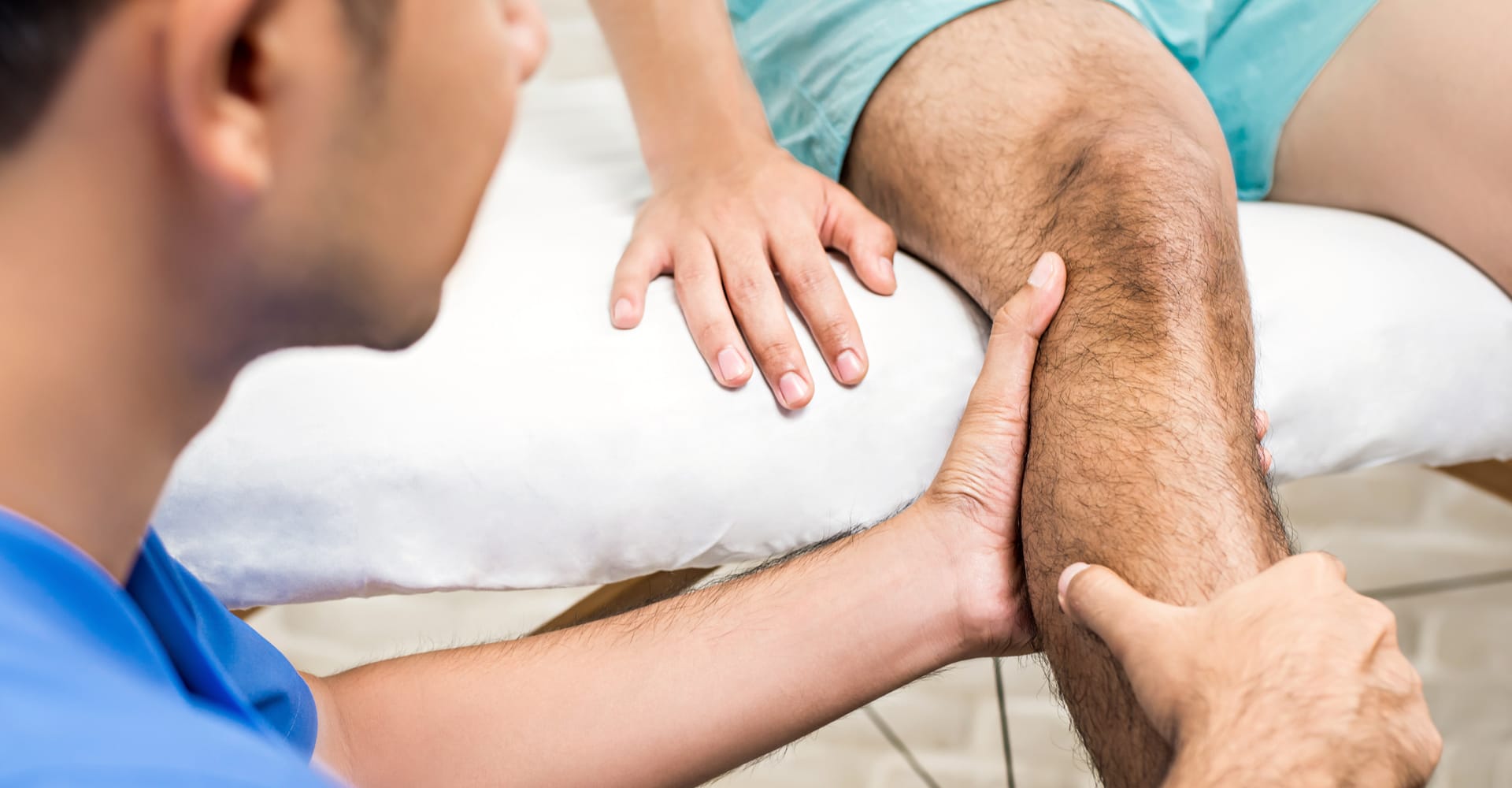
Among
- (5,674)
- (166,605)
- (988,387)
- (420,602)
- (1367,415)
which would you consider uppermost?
(5,674)

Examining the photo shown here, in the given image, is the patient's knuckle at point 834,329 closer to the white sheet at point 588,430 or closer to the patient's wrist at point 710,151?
the white sheet at point 588,430

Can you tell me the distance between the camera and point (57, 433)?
0.35 meters

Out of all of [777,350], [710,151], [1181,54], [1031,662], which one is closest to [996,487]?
[777,350]

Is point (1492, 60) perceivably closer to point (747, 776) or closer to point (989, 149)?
point (989, 149)

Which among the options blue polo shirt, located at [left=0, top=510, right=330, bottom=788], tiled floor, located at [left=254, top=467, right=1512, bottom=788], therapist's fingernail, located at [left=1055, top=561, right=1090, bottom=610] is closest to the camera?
blue polo shirt, located at [left=0, top=510, right=330, bottom=788]

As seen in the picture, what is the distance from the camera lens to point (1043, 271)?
0.78 m

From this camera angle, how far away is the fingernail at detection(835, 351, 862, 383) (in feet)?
Result: 2.64

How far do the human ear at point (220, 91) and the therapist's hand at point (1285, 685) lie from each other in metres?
0.45

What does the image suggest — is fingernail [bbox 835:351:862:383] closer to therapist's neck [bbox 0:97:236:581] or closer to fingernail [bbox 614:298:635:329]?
fingernail [bbox 614:298:635:329]

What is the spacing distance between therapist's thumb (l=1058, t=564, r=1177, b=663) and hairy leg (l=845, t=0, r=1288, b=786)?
38 millimetres

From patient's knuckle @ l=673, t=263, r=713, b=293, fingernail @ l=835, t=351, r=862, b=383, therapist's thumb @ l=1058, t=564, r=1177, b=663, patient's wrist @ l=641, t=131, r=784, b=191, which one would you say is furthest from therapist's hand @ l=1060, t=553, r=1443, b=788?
patient's wrist @ l=641, t=131, r=784, b=191

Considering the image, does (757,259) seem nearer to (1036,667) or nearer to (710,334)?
(710,334)

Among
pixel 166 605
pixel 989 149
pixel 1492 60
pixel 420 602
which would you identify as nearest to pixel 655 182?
pixel 989 149

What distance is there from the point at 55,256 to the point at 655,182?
687mm
